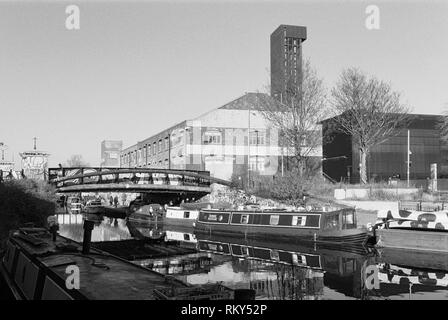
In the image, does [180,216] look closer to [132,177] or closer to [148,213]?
[148,213]

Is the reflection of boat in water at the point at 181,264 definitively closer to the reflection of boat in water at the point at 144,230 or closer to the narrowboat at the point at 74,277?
the narrowboat at the point at 74,277

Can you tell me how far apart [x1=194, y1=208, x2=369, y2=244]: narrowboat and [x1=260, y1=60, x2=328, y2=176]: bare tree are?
935 cm

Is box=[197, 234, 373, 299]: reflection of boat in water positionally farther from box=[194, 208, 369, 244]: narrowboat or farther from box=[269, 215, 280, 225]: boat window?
box=[269, 215, 280, 225]: boat window

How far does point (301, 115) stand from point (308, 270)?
81.3 feet

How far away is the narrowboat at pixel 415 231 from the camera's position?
25.7 meters

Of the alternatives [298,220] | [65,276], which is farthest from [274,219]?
[65,276]

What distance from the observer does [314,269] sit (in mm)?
21828

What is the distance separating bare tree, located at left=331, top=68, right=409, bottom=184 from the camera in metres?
44.1

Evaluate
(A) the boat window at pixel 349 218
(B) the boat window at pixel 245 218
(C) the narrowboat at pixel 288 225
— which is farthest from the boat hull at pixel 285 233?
(A) the boat window at pixel 349 218

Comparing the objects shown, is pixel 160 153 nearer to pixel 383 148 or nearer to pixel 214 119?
pixel 214 119

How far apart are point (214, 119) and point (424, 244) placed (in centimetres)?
3785

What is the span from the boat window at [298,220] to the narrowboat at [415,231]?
4950mm

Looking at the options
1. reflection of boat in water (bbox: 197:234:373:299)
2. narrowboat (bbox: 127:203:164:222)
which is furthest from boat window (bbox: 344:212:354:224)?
narrowboat (bbox: 127:203:164:222)
